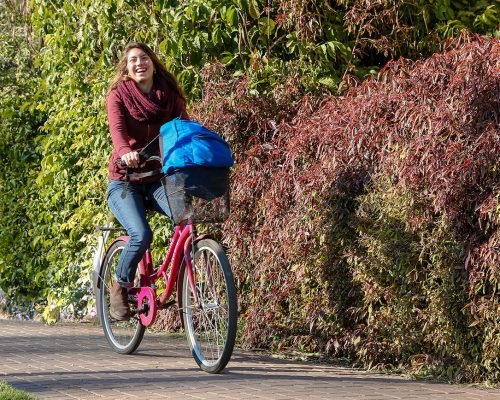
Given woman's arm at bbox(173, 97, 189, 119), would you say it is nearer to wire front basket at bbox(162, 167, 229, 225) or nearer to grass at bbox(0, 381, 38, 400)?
wire front basket at bbox(162, 167, 229, 225)

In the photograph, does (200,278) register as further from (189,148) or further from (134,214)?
(189,148)

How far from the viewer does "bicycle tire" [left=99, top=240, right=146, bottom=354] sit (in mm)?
7781

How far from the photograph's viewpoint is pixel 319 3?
9102 mm

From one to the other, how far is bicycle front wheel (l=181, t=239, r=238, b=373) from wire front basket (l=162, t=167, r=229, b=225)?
198 millimetres

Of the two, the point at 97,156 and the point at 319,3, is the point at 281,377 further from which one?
the point at 97,156

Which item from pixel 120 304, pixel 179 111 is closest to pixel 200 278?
pixel 120 304

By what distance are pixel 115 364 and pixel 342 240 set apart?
1830 millimetres

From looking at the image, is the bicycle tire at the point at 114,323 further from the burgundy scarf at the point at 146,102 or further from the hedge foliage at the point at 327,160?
the burgundy scarf at the point at 146,102

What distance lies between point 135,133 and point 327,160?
55.1 inches

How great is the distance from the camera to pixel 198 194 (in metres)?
6.66

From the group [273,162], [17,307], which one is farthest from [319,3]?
[17,307]

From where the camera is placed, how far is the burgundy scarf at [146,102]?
7348 millimetres

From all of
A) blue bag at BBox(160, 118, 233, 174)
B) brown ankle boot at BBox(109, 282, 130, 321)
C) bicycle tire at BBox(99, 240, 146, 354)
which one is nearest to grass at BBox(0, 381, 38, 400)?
brown ankle boot at BBox(109, 282, 130, 321)

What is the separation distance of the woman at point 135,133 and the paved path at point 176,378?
0.53m
